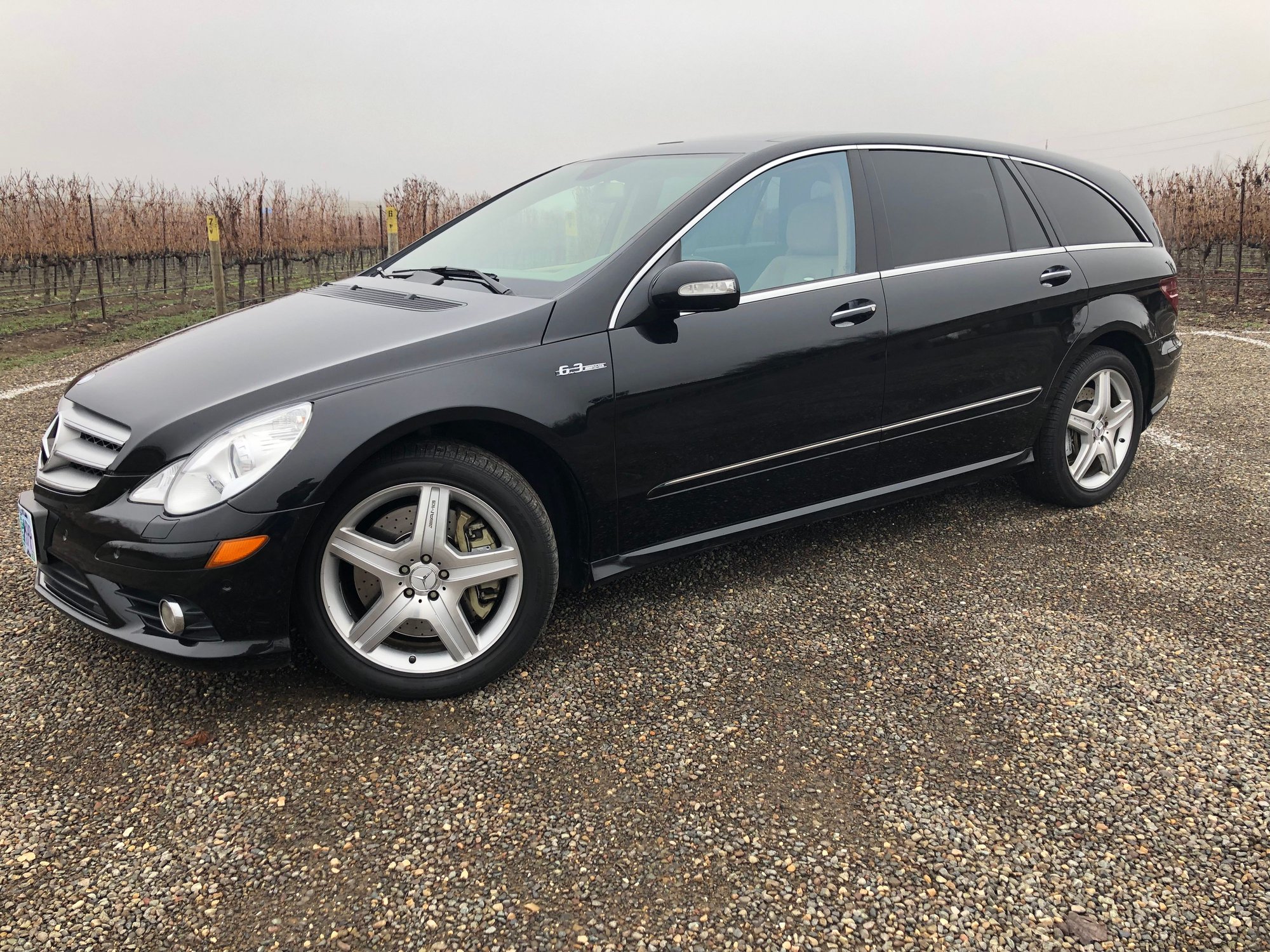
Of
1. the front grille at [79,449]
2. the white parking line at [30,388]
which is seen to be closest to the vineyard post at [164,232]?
the white parking line at [30,388]

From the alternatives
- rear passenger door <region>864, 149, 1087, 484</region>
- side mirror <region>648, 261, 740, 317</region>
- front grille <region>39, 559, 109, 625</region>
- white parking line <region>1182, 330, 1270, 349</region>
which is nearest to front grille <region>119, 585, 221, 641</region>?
front grille <region>39, 559, 109, 625</region>

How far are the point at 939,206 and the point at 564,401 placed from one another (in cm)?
192

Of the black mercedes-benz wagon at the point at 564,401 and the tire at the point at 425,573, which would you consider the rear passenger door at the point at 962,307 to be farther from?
the tire at the point at 425,573

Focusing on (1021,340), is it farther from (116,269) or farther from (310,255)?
(116,269)

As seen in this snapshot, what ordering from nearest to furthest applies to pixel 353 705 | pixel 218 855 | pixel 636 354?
pixel 218 855
pixel 353 705
pixel 636 354

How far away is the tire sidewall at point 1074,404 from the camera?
405cm

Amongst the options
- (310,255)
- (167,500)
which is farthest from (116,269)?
(167,500)

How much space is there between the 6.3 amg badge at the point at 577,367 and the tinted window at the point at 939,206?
4.45 ft

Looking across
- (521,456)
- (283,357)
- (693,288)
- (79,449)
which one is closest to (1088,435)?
(693,288)

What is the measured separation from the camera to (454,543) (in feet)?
8.69

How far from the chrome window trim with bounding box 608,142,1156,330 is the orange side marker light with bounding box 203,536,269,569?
119 cm

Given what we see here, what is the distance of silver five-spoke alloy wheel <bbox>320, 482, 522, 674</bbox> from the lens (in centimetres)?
253

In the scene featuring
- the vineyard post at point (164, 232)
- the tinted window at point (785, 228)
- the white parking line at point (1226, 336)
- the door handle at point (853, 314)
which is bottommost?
the white parking line at point (1226, 336)

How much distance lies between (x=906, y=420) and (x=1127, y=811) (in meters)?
1.65
